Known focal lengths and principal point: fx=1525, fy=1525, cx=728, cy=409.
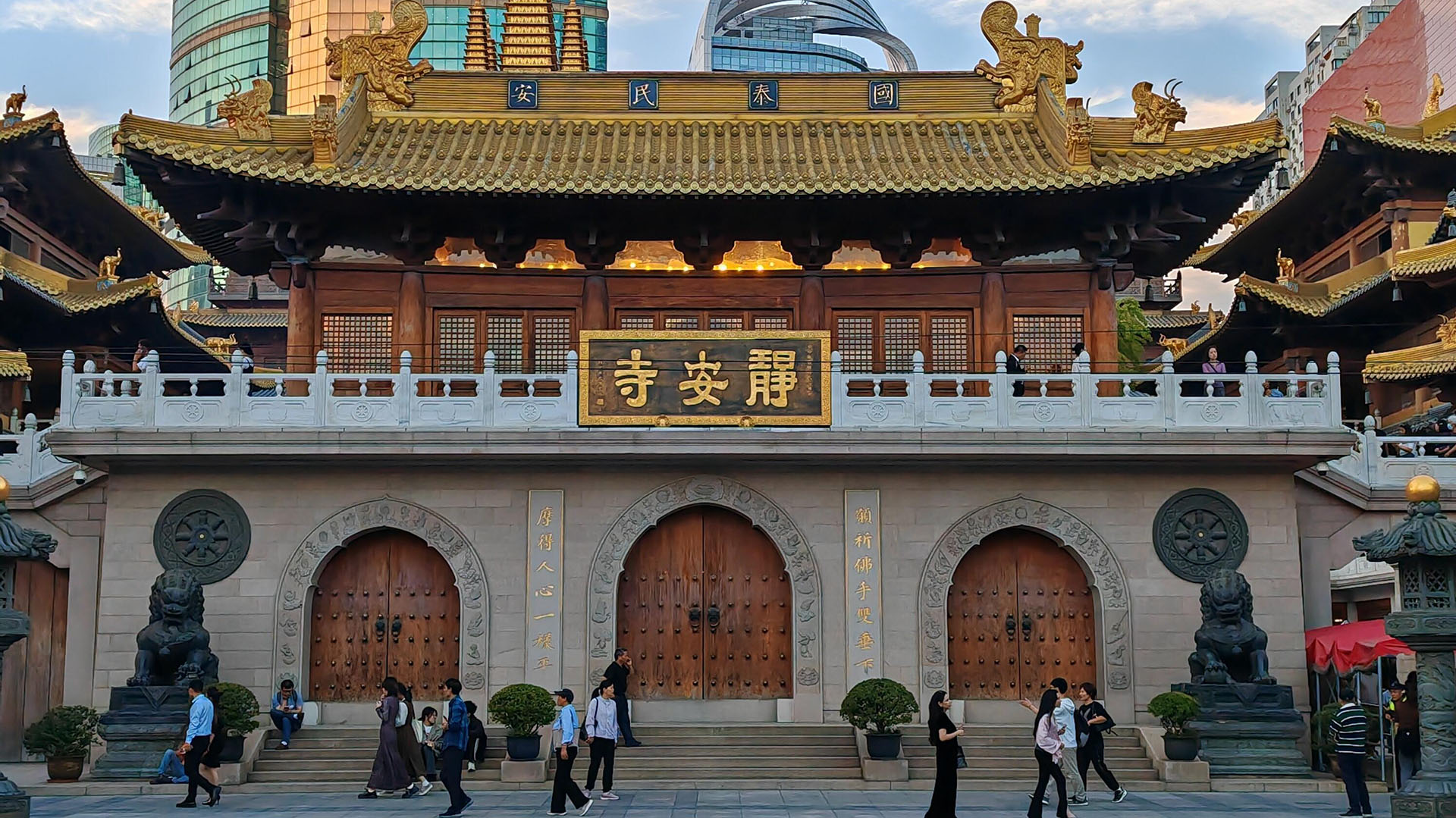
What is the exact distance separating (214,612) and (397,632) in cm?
254

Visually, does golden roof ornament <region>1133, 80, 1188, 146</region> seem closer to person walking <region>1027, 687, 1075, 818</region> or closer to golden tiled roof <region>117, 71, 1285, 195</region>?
golden tiled roof <region>117, 71, 1285, 195</region>

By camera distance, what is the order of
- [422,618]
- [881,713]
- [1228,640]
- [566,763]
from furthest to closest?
[422,618], [1228,640], [881,713], [566,763]

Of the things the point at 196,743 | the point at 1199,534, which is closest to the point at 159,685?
the point at 196,743

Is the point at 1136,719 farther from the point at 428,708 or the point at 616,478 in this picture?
the point at 428,708

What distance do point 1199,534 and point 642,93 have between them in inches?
459

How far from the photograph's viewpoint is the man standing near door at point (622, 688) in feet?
63.8

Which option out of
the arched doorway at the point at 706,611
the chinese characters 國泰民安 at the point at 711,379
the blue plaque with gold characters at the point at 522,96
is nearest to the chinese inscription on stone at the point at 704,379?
the chinese characters 國泰民安 at the point at 711,379

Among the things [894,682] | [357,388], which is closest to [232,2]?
[357,388]

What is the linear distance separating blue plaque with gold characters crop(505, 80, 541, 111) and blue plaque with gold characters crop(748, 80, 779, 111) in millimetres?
3603

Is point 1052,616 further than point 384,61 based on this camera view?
No

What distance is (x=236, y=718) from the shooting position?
19266 millimetres

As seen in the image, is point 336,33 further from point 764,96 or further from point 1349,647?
point 1349,647

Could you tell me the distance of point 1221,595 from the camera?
20.2 metres

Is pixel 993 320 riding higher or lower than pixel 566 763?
higher
